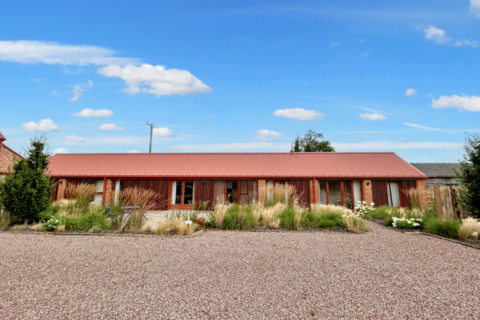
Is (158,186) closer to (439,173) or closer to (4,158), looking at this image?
(4,158)

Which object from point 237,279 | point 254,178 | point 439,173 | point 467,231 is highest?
point 439,173

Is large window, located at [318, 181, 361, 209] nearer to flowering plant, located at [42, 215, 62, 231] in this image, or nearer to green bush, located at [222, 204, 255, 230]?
green bush, located at [222, 204, 255, 230]

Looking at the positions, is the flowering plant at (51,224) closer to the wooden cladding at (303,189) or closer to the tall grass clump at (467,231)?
the wooden cladding at (303,189)

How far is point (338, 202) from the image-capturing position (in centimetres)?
1572

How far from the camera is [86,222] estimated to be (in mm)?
8672

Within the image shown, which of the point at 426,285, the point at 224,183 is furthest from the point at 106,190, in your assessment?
the point at 426,285

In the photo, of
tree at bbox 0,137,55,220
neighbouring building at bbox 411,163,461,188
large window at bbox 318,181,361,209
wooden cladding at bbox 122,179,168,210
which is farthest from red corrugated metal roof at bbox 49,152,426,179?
Result: neighbouring building at bbox 411,163,461,188

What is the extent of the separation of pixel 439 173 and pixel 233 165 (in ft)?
68.8

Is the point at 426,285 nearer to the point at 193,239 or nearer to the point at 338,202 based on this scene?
the point at 193,239

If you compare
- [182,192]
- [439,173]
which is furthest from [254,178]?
[439,173]

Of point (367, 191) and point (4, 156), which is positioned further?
point (4, 156)

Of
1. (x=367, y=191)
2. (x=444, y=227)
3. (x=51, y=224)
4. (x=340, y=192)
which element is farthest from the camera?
(x=340, y=192)

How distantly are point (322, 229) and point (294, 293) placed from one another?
Result: 218 inches

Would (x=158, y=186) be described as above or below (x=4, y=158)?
below
